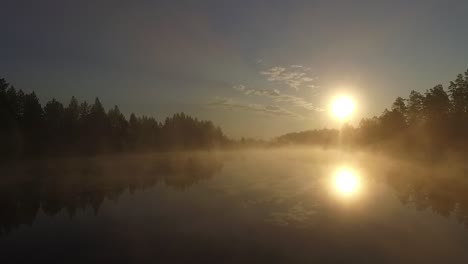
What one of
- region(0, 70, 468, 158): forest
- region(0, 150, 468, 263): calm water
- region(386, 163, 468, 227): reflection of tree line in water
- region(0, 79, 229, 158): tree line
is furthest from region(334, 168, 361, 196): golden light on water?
region(0, 79, 229, 158): tree line

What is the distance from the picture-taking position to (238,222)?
26219 mm

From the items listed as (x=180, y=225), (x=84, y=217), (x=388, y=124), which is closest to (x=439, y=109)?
(x=388, y=124)

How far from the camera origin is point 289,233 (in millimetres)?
22672

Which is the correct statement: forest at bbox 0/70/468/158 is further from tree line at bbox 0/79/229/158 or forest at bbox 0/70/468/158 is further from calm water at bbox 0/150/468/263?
calm water at bbox 0/150/468/263

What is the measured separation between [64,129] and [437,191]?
87872mm

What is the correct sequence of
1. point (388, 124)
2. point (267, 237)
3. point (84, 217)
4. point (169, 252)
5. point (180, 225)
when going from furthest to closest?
point (388, 124), point (84, 217), point (180, 225), point (267, 237), point (169, 252)

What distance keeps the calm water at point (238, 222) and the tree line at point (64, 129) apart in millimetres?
30492

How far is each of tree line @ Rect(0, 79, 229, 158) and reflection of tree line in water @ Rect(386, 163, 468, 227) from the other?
7261cm

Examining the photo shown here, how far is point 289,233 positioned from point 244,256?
508 cm

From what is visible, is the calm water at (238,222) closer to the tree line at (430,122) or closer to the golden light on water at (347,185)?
the golden light on water at (347,185)

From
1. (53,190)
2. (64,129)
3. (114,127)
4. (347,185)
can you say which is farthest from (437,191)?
(114,127)

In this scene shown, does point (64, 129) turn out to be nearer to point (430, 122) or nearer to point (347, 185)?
point (347, 185)

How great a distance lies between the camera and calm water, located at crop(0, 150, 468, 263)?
1912 centimetres

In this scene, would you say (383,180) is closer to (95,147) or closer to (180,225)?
(180,225)
